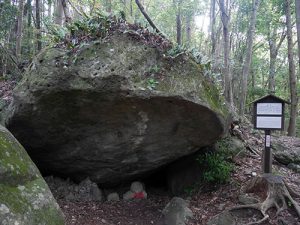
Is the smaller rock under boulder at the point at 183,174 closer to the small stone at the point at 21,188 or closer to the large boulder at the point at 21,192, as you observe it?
the large boulder at the point at 21,192

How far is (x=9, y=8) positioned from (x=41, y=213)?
1264 cm

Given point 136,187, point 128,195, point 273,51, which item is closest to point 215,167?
point 136,187

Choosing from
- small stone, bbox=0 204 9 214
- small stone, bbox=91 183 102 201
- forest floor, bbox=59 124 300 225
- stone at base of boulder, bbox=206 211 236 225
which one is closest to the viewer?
small stone, bbox=0 204 9 214

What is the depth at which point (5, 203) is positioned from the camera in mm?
3082

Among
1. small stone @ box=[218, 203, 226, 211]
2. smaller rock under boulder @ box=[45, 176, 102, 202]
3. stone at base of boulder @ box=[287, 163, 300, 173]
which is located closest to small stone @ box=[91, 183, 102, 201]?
smaller rock under boulder @ box=[45, 176, 102, 202]

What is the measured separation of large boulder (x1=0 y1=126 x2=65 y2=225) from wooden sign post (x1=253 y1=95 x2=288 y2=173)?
3978mm

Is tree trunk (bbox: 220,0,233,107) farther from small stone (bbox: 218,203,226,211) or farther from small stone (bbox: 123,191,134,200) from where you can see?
small stone (bbox: 218,203,226,211)

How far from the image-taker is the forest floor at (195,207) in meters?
5.36

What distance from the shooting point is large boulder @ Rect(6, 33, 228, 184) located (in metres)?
4.98

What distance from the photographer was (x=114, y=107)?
17.1 feet

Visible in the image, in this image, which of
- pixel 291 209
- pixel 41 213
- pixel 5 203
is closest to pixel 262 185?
pixel 291 209

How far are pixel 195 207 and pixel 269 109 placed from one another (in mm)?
2267

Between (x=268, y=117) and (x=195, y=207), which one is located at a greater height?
(x=268, y=117)

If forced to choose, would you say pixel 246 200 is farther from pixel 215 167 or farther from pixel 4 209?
pixel 4 209
